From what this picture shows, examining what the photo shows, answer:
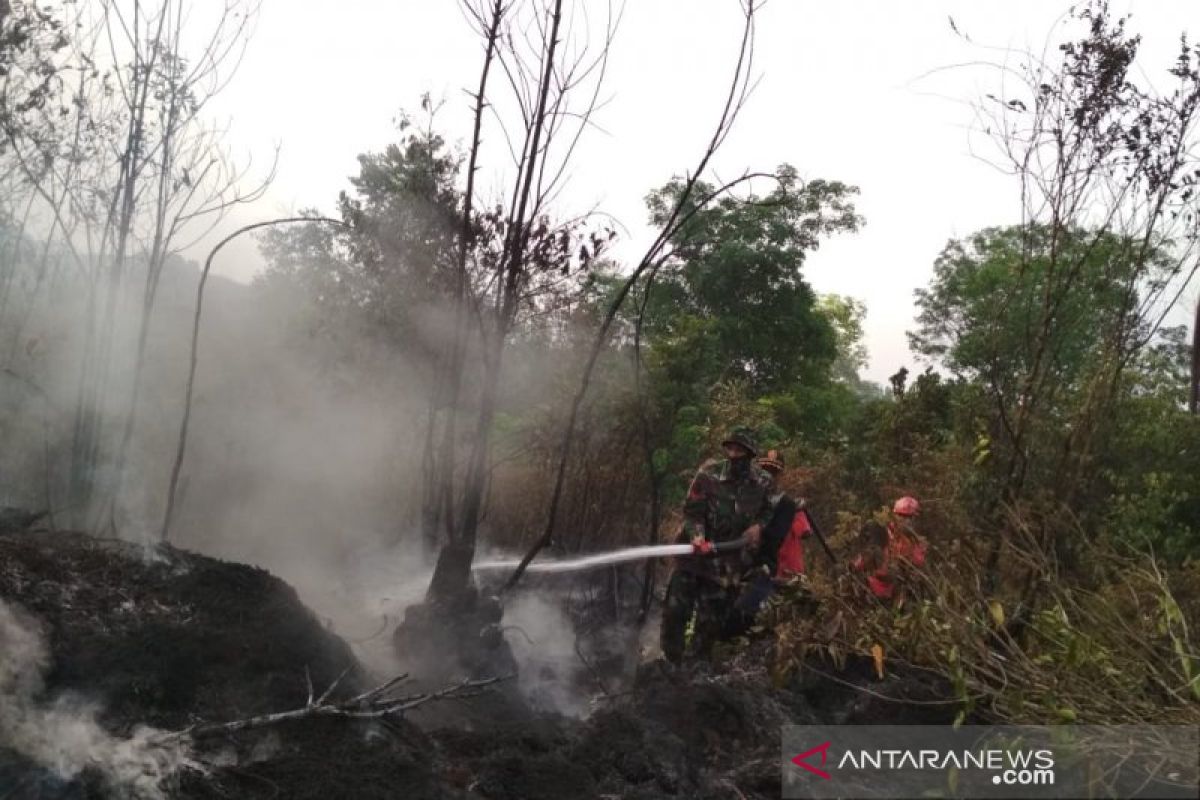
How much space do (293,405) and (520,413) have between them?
390 centimetres

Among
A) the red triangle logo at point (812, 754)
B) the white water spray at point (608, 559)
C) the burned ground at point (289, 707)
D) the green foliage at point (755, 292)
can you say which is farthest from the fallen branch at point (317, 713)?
the green foliage at point (755, 292)

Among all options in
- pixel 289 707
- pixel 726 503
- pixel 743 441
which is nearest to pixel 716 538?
pixel 726 503

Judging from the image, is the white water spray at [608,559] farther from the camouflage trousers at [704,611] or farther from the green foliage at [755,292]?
the green foliage at [755,292]

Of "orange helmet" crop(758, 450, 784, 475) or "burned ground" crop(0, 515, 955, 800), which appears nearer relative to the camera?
"burned ground" crop(0, 515, 955, 800)

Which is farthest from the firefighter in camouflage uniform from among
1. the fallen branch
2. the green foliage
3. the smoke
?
the green foliage

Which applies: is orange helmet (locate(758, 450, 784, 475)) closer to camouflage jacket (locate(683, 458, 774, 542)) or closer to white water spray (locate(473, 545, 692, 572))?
camouflage jacket (locate(683, 458, 774, 542))

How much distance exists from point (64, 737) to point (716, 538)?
14.2 ft

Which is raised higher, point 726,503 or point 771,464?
point 771,464

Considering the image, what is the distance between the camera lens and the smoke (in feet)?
9.97

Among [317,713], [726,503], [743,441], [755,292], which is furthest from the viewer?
[755,292]

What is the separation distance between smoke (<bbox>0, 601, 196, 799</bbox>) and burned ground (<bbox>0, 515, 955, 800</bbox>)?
2.3 inches

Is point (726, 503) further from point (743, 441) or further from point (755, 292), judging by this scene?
point (755, 292)

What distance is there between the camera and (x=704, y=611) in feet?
20.8

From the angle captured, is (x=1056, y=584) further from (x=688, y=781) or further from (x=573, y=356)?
(x=573, y=356)
